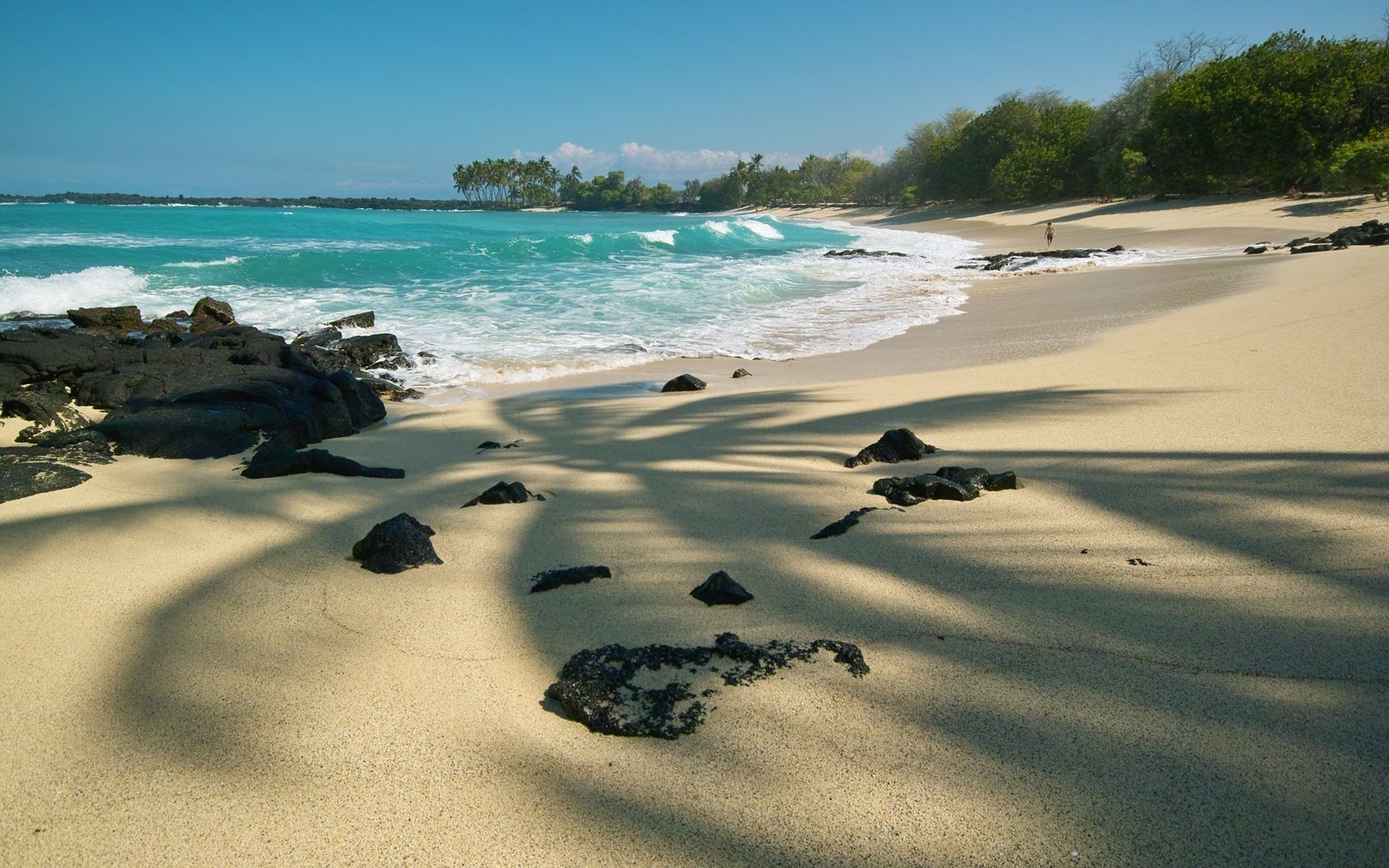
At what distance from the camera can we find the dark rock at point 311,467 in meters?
4.52

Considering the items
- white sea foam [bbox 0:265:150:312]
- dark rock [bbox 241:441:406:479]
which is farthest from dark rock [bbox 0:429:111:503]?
white sea foam [bbox 0:265:150:312]

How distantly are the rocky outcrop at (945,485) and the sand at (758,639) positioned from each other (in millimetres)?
77

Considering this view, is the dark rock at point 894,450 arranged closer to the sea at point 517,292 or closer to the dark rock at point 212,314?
the sea at point 517,292

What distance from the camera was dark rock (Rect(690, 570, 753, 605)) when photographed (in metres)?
2.52

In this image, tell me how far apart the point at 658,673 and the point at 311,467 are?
3363mm

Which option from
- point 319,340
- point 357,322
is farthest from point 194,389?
point 357,322

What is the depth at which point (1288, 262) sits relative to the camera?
14.2m

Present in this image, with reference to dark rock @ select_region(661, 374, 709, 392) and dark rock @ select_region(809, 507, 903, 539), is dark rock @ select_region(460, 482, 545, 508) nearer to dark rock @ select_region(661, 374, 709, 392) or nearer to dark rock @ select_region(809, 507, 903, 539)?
dark rock @ select_region(809, 507, 903, 539)

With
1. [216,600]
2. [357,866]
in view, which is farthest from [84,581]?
[357,866]

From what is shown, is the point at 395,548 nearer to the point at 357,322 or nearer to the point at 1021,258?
the point at 357,322

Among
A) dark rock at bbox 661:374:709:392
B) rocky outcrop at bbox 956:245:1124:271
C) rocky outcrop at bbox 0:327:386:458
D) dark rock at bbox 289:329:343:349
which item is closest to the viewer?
rocky outcrop at bbox 0:327:386:458

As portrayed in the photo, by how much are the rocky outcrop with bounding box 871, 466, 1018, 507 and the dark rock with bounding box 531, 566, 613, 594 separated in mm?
1458

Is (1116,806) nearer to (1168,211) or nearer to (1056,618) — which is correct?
(1056,618)

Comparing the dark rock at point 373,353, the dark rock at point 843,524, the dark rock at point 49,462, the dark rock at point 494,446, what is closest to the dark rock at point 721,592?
the dark rock at point 843,524
